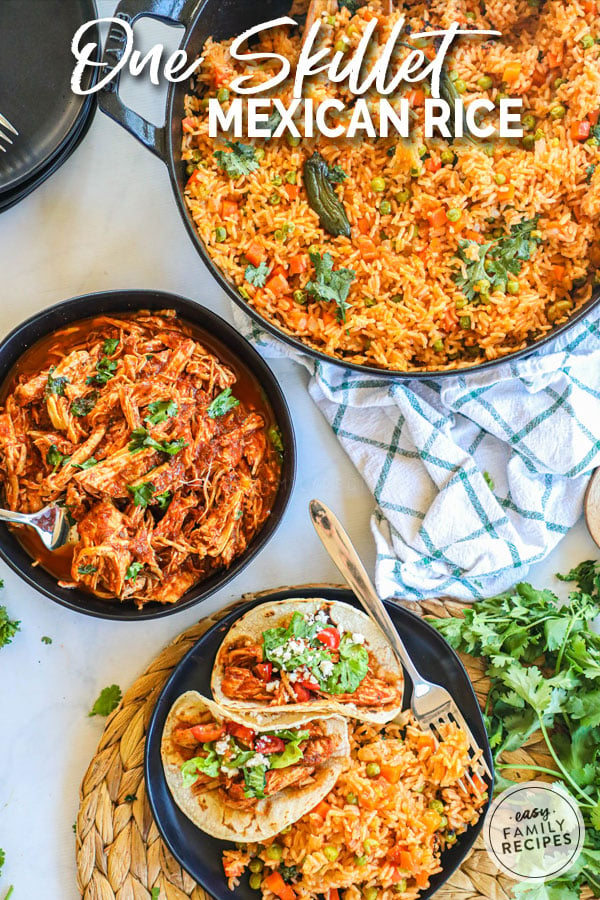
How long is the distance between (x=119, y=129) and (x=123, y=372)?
1391 millimetres

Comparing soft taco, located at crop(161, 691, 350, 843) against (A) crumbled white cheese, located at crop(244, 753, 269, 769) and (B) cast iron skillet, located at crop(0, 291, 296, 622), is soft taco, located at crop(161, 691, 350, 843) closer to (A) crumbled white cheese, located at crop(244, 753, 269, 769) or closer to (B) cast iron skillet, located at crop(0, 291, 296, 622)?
(A) crumbled white cheese, located at crop(244, 753, 269, 769)

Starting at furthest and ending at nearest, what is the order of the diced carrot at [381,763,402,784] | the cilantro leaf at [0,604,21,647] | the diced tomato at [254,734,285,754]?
1. the cilantro leaf at [0,604,21,647]
2. the diced carrot at [381,763,402,784]
3. the diced tomato at [254,734,285,754]

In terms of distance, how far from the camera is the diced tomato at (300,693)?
3.73m

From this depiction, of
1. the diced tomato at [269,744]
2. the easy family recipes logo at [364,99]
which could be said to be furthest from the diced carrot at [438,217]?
the diced tomato at [269,744]

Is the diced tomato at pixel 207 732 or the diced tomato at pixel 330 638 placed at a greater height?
the diced tomato at pixel 330 638

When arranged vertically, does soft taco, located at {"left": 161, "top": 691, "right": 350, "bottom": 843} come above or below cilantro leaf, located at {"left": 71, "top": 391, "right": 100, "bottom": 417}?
below

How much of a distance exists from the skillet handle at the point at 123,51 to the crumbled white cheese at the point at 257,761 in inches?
104

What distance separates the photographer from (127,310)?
3.85m

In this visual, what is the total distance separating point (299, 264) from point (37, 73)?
1.60 m

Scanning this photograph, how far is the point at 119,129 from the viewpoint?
4.12m

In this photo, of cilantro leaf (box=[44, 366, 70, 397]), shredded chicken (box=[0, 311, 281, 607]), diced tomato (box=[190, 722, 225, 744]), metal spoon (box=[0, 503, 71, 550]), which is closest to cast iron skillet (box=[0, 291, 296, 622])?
shredded chicken (box=[0, 311, 281, 607])

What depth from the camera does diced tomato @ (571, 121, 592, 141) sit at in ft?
11.1

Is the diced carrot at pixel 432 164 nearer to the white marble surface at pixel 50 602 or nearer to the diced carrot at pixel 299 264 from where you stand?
the diced carrot at pixel 299 264

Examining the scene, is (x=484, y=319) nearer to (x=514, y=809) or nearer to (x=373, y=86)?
(x=373, y=86)
